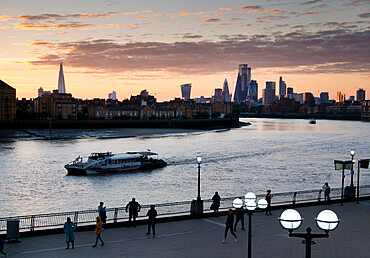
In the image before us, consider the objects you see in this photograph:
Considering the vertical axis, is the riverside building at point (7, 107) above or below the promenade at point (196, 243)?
above

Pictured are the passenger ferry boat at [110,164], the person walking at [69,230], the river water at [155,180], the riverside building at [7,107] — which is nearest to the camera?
the person walking at [69,230]

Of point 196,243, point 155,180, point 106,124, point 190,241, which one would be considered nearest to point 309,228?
point 196,243

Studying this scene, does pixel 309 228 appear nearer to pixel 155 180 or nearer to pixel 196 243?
pixel 196 243

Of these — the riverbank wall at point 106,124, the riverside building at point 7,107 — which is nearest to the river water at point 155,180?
the riverbank wall at point 106,124

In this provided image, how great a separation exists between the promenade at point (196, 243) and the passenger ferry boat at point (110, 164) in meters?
31.7

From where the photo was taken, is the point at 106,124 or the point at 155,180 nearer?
the point at 155,180

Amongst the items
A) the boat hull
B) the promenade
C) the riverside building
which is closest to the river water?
the boat hull

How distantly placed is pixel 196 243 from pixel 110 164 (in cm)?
3674

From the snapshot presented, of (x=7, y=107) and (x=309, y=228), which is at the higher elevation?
(x=7, y=107)

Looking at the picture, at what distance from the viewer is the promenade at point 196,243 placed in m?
Result: 15.0

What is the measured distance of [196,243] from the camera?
16.3 metres

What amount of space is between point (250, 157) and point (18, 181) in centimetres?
3525

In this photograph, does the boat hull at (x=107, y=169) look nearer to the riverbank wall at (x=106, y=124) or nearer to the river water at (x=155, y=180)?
the river water at (x=155, y=180)

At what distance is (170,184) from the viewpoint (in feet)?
140
